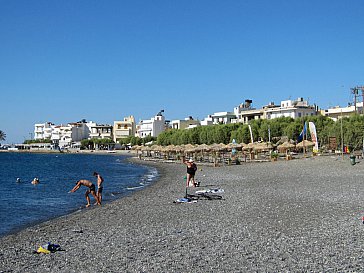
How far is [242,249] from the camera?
32.6 feet

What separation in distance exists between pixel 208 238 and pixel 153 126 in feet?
432

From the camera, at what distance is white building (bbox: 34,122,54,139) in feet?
628

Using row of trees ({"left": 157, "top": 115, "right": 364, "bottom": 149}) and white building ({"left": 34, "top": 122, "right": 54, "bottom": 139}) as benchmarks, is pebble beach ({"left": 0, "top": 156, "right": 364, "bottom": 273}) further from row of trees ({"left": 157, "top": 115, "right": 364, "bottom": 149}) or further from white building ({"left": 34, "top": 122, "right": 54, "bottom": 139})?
white building ({"left": 34, "top": 122, "right": 54, "bottom": 139})

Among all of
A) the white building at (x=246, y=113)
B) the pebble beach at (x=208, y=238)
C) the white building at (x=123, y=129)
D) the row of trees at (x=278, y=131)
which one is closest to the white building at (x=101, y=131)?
the white building at (x=123, y=129)

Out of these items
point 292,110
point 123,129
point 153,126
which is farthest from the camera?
point 123,129

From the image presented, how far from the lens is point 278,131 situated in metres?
72.0

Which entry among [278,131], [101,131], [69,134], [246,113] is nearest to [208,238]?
[278,131]

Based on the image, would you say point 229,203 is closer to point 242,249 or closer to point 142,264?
point 242,249

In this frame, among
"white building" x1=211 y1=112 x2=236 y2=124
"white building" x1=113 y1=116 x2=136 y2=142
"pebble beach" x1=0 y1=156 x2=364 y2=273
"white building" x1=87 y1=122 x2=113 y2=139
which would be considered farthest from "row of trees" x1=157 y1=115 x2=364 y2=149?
"white building" x1=87 y1=122 x2=113 y2=139

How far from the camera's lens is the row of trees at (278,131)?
5569 centimetres

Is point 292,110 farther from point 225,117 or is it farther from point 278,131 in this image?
point 225,117

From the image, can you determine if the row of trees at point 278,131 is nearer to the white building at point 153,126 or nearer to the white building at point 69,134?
the white building at point 153,126

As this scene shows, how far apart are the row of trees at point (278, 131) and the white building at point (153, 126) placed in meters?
43.0

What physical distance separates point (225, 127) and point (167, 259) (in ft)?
236
